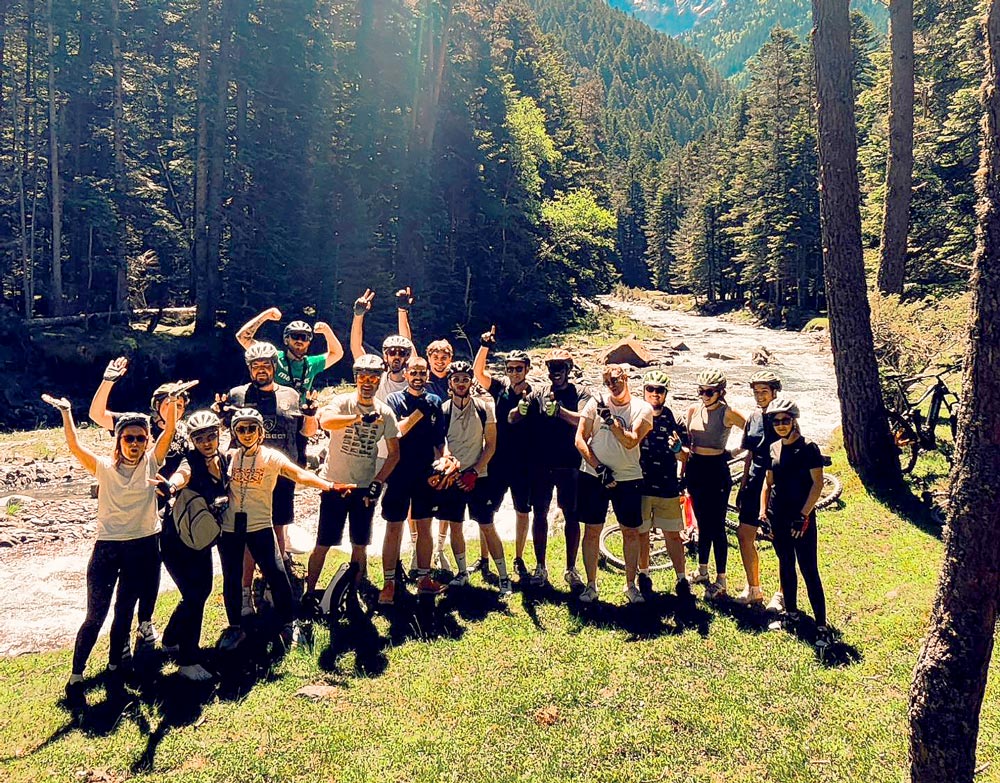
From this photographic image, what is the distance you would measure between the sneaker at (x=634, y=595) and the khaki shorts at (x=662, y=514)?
0.61 metres

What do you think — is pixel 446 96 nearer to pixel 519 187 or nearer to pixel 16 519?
pixel 519 187

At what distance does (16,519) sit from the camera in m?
11.3

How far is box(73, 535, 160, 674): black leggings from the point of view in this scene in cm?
547

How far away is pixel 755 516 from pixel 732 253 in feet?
197

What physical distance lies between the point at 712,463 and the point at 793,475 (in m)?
0.97

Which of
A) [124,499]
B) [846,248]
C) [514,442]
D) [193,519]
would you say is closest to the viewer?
[124,499]

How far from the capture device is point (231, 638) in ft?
20.3

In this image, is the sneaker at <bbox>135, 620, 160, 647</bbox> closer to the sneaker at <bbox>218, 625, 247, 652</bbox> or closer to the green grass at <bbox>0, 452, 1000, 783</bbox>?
the green grass at <bbox>0, 452, 1000, 783</bbox>

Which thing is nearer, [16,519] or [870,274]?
[16,519]

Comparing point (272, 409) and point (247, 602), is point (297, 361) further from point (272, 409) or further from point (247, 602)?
point (247, 602)

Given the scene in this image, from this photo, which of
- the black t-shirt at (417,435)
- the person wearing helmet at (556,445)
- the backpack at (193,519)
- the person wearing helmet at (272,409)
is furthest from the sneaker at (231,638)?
the person wearing helmet at (556,445)

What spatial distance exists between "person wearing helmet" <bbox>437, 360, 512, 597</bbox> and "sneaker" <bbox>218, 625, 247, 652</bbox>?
2.22m

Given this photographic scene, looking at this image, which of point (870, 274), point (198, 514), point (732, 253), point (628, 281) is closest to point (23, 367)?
point (198, 514)

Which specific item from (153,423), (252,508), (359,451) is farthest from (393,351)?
(153,423)
